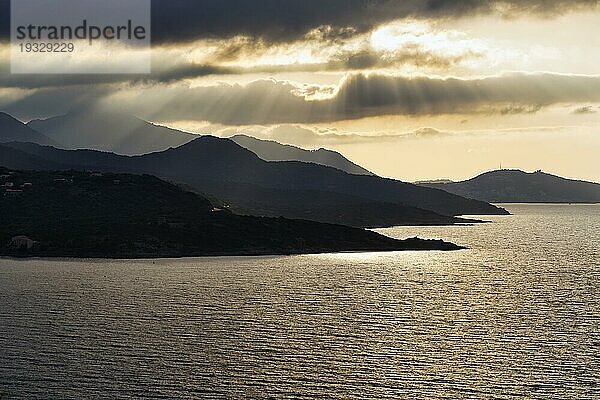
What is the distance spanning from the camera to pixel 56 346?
8050 cm

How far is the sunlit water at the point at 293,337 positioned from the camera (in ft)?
220

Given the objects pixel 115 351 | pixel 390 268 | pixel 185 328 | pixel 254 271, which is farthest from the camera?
pixel 390 268

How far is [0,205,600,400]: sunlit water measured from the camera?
66.9m

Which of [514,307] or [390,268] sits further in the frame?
[390,268]

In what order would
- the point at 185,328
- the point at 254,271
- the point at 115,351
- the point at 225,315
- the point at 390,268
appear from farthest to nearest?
the point at 390,268
the point at 254,271
the point at 225,315
the point at 185,328
the point at 115,351

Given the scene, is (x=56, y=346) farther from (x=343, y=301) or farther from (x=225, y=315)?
(x=343, y=301)

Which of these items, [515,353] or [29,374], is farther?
[515,353]

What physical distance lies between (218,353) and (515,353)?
3231 centimetres

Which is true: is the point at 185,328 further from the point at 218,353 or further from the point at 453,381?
the point at 453,381

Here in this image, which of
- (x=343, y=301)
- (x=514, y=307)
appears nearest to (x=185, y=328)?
(x=343, y=301)

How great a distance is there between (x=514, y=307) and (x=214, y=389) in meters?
66.0

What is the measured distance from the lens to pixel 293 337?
287 ft

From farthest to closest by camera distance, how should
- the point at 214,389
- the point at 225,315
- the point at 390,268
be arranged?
1. the point at 390,268
2. the point at 225,315
3. the point at 214,389

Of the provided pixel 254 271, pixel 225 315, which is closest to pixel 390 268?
pixel 254 271
